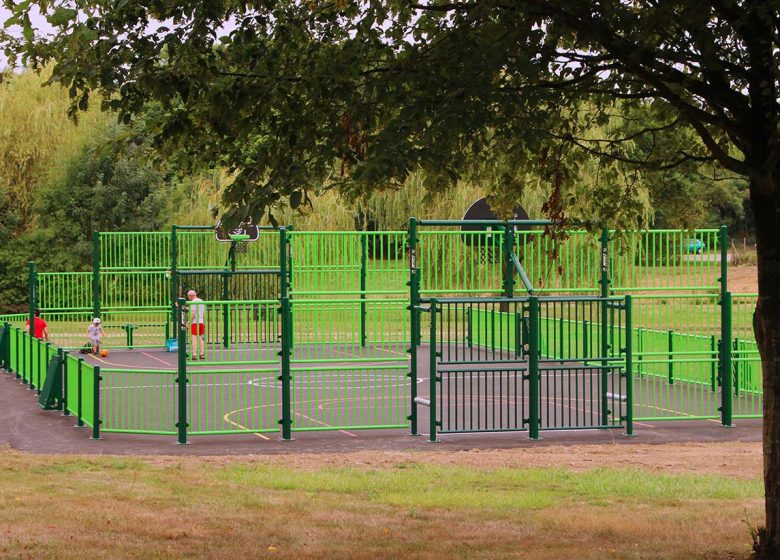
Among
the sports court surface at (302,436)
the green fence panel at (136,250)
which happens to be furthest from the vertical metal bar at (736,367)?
the green fence panel at (136,250)

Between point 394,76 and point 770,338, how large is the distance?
3286 millimetres

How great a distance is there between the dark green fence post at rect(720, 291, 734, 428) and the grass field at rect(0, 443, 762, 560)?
2.40m

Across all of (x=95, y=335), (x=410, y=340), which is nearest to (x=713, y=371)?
(x=410, y=340)

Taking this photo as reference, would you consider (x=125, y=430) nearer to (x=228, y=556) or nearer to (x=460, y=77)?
(x=228, y=556)

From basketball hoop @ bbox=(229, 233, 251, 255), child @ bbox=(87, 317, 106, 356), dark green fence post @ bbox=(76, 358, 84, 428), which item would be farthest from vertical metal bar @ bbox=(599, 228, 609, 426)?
child @ bbox=(87, 317, 106, 356)

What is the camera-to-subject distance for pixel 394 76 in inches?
338

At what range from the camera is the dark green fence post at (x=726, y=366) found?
1759 cm

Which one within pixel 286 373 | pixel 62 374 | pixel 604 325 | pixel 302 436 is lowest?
pixel 302 436

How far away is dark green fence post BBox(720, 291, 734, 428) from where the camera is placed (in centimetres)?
1759

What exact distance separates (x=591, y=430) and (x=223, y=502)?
24.6ft

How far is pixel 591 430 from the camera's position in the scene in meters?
17.5

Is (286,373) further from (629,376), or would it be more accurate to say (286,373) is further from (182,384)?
(629,376)

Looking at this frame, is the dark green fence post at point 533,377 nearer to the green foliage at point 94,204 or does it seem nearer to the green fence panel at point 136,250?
the green fence panel at point 136,250

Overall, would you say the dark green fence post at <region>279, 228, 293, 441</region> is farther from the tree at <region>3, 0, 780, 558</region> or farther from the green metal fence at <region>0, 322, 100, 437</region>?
the tree at <region>3, 0, 780, 558</region>
